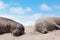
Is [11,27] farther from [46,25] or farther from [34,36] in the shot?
[46,25]

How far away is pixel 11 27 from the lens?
11.6m

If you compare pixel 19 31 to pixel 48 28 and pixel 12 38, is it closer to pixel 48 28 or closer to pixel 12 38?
pixel 12 38

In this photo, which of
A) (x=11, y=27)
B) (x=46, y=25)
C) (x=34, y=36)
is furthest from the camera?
(x=46, y=25)

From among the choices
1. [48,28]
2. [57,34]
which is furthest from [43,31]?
[57,34]

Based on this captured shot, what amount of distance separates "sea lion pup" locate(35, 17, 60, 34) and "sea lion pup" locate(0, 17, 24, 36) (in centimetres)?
106

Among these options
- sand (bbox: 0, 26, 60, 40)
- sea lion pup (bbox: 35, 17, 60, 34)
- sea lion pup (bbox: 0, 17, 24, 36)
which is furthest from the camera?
sea lion pup (bbox: 35, 17, 60, 34)

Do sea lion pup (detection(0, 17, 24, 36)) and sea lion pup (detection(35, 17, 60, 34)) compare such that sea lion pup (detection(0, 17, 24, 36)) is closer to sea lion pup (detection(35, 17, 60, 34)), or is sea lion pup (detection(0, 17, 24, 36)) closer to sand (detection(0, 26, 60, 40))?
sand (detection(0, 26, 60, 40))

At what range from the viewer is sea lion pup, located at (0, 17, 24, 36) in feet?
37.0

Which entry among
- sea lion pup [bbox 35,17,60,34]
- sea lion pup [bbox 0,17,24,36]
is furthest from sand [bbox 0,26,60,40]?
sea lion pup [bbox 35,17,60,34]

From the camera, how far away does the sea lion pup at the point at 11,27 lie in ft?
37.0

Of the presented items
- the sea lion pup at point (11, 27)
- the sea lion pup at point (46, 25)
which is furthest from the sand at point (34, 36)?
the sea lion pup at point (46, 25)

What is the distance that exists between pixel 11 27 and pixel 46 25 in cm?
200

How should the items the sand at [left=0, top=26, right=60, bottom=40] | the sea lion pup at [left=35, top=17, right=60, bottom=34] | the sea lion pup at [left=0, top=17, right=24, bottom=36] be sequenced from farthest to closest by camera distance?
the sea lion pup at [left=35, top=17, right=60, bottom=34] → the sea lion pup at [left=0, top=17, right=24, bottom=36] → the sand at [left=0, top=26, right=60, bottom=40]

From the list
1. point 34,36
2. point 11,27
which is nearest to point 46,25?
point 34,36
